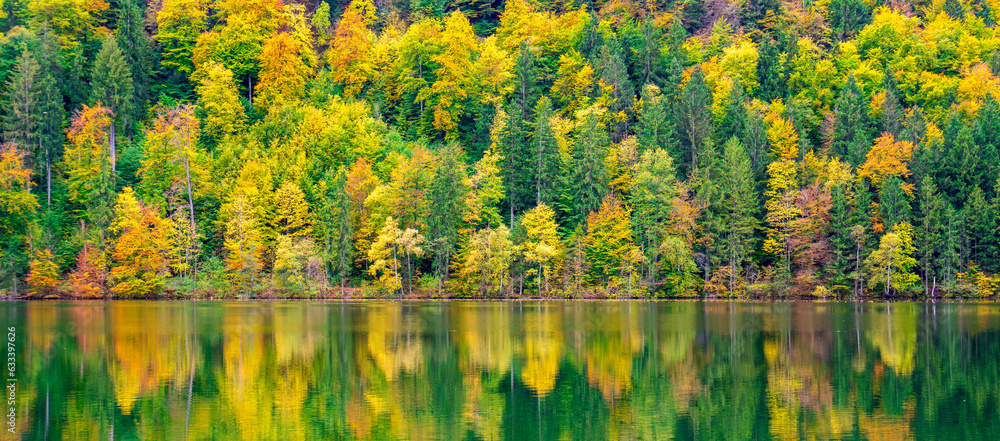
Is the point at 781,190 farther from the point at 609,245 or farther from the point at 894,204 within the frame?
the point at 609,245

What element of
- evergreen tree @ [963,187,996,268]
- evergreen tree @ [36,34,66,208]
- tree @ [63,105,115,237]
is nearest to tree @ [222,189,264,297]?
tree @ [63,105,115,237]

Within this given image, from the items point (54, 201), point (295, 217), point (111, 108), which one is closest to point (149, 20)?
point (111, 108)

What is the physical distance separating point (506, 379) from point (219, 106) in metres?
71.8

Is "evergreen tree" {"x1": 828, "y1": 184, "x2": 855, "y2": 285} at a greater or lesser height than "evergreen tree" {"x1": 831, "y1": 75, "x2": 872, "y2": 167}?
lesser

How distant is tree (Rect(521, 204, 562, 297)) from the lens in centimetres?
8050

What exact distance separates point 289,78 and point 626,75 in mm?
37871

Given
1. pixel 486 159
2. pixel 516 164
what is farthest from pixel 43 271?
pixel 516 164

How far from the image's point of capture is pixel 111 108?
8944 centimetres

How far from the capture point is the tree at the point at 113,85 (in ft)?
296

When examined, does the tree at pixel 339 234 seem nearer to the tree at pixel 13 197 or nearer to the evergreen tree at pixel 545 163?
the evergreen tree at pixel 545 163

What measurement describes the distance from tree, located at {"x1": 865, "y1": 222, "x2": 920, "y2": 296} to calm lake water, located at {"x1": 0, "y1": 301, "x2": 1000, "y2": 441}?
24787 millimetres

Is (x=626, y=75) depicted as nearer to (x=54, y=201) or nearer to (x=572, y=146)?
(x=572, y=146)

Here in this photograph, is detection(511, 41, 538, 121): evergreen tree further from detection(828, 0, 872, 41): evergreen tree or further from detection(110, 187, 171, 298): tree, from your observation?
detection(110, 187, 171, 298): tree

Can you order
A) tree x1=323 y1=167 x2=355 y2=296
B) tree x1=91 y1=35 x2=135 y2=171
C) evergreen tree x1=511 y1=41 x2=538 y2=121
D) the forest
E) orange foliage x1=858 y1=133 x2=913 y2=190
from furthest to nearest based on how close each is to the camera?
evergreen tree x1=511 y1=41 x2=538 y2=121 → tree x1=91 y1=35 x2=135 y2=171 → orange foliage x1=858 y1=133 x2=913 y2=190 → tree x1=323 y1=167 x2=355 y2=296 → the forest
